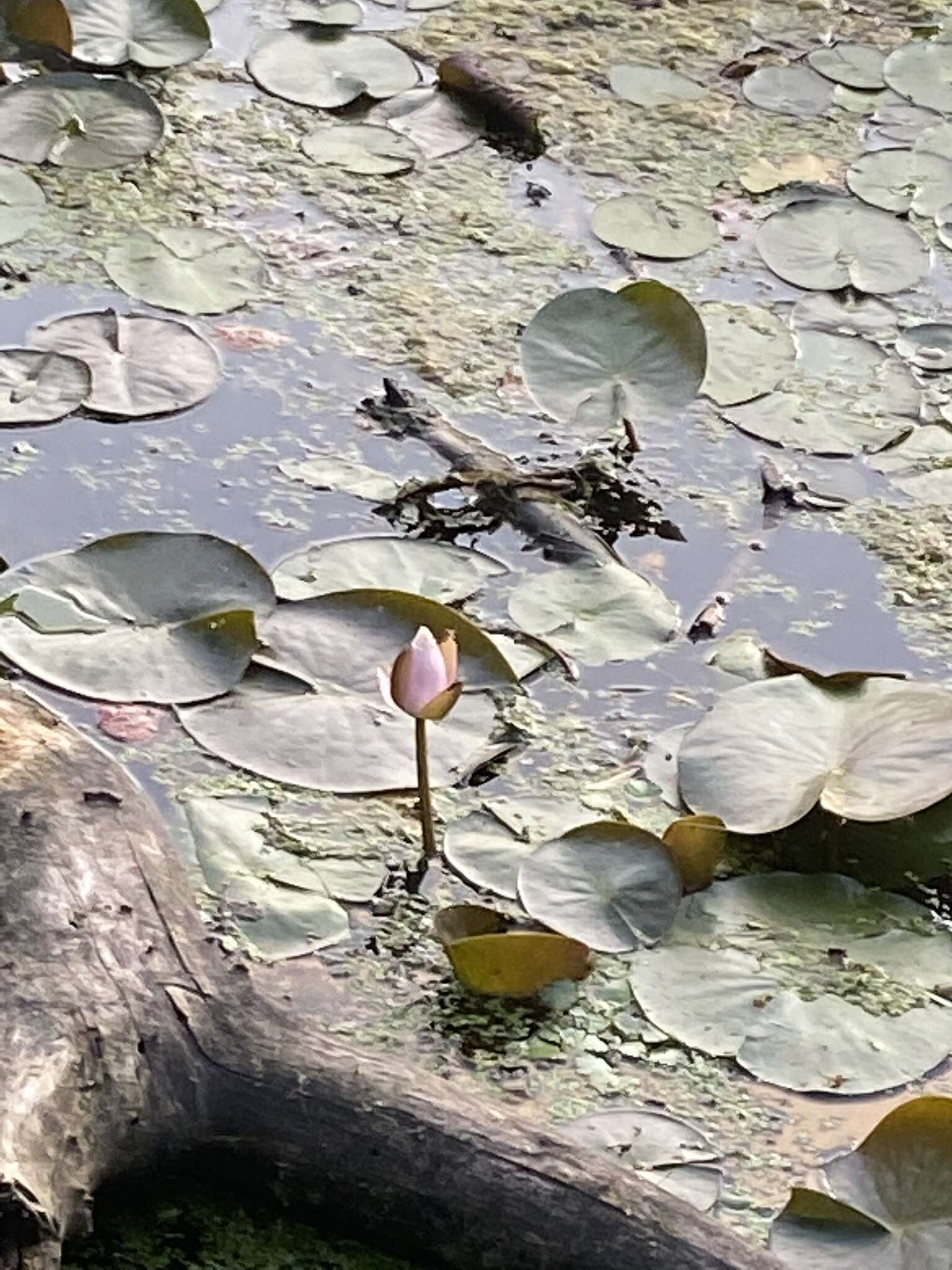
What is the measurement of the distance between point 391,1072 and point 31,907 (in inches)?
9.9

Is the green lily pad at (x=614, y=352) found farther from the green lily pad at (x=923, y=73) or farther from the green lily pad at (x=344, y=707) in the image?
the green lily pad at (x=923, y=73)

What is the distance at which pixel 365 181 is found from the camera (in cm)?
260

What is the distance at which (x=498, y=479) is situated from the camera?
2.07 metres

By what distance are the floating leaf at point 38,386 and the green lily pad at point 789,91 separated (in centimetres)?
115

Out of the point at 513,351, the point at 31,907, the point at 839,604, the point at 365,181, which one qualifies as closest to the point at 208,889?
Result: the point at 31,907

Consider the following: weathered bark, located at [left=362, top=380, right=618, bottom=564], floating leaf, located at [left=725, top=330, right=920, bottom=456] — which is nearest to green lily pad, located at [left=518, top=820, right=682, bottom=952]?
weathered bark, located at [left=362, top=380, right=618, bottom=564]

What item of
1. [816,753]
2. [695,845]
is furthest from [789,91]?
[695,845]

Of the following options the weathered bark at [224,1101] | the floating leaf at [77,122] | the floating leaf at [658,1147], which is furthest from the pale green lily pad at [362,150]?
the floating leaf at [658,1147]

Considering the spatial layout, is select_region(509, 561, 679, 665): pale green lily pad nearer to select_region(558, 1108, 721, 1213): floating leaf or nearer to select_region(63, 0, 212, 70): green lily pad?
select_region(558, 1108, 721, 1213): floating leaf

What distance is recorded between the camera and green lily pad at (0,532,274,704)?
68.5 inches

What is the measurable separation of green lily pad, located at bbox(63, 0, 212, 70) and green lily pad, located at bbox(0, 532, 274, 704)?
1.08 meters

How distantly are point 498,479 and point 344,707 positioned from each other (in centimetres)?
41

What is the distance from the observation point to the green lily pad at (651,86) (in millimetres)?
2832

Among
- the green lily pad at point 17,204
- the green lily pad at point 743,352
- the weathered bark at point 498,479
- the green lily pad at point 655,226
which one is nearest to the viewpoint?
the weathered bark at point 498,479
